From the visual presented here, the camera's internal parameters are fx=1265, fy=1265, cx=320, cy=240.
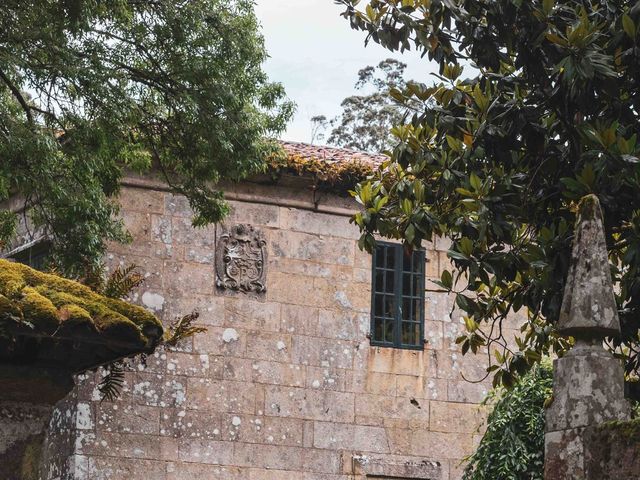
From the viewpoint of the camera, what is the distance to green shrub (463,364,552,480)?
14.9 meters

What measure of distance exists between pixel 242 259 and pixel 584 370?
11078 mm

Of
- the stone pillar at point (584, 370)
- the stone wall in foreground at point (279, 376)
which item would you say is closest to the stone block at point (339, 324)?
the stone wall in foreground at point (279, 376)

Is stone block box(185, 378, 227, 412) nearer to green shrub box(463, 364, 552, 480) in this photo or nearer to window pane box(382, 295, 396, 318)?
window pane box(382, 295, 396, 318)

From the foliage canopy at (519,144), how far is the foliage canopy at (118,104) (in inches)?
134

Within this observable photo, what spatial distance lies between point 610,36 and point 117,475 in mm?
8840

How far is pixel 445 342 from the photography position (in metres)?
17.6

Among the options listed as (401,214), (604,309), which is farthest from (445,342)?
(604,309)

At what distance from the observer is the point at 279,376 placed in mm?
16703

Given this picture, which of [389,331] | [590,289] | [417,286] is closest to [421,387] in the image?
[389,331]

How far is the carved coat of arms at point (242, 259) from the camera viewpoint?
16703mm

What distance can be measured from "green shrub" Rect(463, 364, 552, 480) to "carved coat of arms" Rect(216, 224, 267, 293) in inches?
143

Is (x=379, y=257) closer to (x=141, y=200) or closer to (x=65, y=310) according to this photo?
(x=141, y=200)

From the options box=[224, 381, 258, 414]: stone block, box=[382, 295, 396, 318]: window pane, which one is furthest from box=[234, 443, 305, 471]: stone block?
box=[382, 295, 396, 318]: window pane

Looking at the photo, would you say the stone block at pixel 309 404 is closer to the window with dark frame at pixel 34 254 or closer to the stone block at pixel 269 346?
the stone block at pixel 269 346
